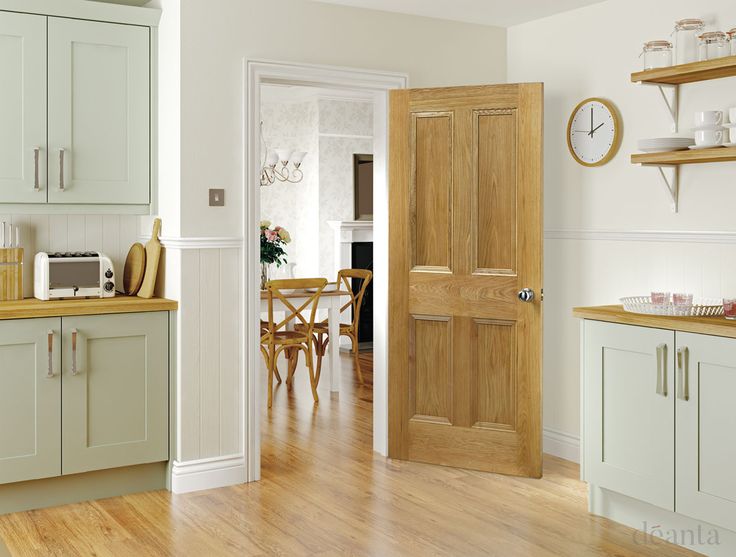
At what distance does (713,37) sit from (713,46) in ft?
0.14

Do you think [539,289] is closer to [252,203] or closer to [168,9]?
[252,203]

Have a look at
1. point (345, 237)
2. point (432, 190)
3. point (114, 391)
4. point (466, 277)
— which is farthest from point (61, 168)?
point (345, 237)

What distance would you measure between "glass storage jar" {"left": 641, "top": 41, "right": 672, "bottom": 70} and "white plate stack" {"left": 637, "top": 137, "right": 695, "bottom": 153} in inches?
13.3

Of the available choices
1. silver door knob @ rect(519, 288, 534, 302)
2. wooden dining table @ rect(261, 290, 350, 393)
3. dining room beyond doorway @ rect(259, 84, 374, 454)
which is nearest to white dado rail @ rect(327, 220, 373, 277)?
dining room beyond doorway @ rect(259, 84, 374, 454)

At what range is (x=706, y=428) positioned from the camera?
322 centimetres

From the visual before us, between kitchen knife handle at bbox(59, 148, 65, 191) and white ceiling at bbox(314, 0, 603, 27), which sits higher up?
white ceiling at bbox(314, 0, 603, 27)

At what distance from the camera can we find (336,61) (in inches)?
173

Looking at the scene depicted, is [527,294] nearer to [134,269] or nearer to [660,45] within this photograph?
[660,45]

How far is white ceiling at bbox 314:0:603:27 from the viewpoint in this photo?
441 centimetres

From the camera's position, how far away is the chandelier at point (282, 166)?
7.68 m

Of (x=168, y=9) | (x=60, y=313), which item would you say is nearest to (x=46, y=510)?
(x=60, y=313)

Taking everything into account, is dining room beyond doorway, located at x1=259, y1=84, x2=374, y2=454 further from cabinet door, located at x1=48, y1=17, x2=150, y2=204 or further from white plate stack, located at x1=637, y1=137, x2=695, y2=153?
white plate stack, located at x1=637, y1=137, x2=695, y2=153

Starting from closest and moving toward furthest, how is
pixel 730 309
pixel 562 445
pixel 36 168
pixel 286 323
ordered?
pixel 730 309 < pixel 36 168 < pixel 562 445 < pixel 286 323

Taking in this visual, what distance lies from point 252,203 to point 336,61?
893 millimetres
